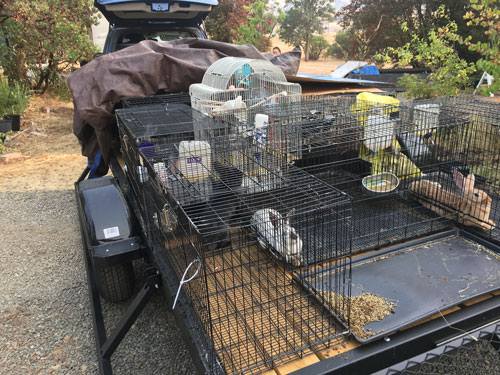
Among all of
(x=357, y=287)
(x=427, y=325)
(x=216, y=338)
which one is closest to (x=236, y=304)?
(x=216, y=338)

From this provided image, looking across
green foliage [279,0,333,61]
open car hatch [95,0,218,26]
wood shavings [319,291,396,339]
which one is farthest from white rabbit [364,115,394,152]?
green foliage [279,0,333,61]

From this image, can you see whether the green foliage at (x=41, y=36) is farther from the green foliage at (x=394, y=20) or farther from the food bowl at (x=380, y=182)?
the food bowl at (x=380, y=182)

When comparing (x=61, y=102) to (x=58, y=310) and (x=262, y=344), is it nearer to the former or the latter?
(x=58, y=310)

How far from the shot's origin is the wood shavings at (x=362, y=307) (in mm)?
2133

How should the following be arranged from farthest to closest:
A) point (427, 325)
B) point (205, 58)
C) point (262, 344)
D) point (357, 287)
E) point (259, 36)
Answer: point (259, 36) → point (205, 58) → point (357, 287) → point (427, 325) → point (262, 344)

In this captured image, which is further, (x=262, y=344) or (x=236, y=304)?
(x=236, y=304)

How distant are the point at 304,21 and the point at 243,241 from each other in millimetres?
29996

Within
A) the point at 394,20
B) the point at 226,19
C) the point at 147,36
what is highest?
the point at 226,19

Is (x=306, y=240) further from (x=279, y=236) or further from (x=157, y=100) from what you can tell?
(x=157, y=100)

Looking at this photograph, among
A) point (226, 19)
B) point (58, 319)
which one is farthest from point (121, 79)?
point (226, 19)

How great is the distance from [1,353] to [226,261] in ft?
5.73

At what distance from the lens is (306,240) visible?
258cm

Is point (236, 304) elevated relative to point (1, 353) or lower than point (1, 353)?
elevated

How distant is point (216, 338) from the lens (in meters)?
2.05
